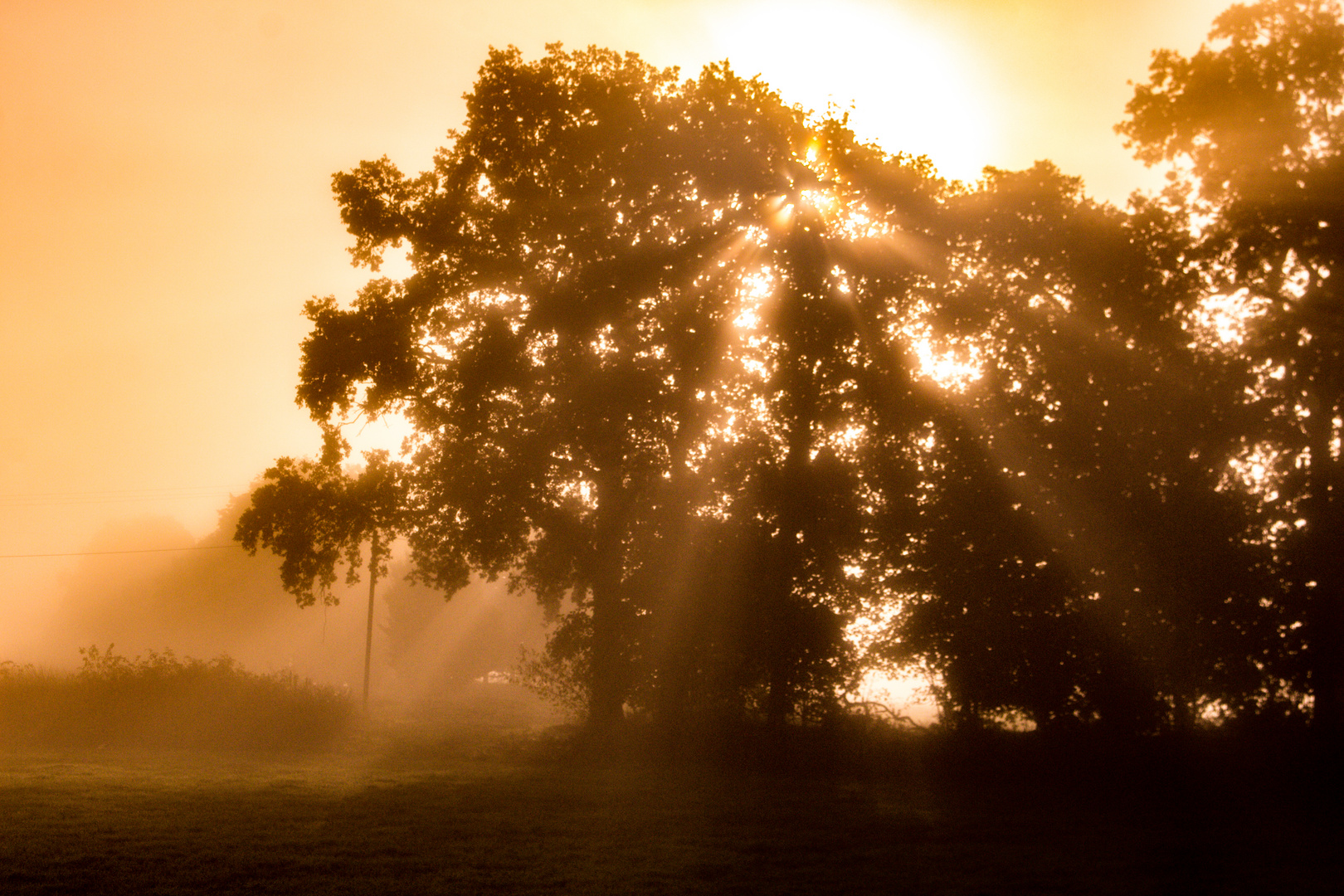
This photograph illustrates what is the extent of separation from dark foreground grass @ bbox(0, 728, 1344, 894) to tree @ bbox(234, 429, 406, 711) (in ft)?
20.0

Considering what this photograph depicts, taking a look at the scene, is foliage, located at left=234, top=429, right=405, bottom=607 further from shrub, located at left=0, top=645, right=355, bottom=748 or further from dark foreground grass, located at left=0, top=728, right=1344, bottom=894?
shrub, located at left=0, top=645, right=355, bottom=748

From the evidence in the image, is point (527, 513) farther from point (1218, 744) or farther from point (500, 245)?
point (1218, 744)

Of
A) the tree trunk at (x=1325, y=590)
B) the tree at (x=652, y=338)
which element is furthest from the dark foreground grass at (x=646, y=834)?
the tree at (x=652, y=338)

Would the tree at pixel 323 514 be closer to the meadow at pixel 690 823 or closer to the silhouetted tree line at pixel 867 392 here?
the silhouetted tree line at pixel 867 392

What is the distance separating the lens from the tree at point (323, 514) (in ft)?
80.7

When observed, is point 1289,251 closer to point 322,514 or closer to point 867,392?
point 867,392

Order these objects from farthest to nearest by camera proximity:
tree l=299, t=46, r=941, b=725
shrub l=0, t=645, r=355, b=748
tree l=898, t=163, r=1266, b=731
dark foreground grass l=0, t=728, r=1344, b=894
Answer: shrub l=0, t=645, r=355, b=748
tree l=299, t=46, r=941, b=725
tree l=898, t=163, r=1266, b=731
dark foreground grass l=0, t=728, r=1344, b=894

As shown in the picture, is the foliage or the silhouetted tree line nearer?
the silhouetted tree line

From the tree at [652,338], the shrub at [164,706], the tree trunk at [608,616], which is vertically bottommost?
the shrub at [164,706]

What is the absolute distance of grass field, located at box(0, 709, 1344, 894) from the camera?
30.7 feet

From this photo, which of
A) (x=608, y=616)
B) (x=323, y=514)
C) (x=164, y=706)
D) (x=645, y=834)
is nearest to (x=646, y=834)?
(x=645, y=834)

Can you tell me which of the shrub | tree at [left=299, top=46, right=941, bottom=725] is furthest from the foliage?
the shrub

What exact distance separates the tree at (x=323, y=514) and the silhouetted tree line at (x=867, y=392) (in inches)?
35.4

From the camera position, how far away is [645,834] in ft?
39.9
